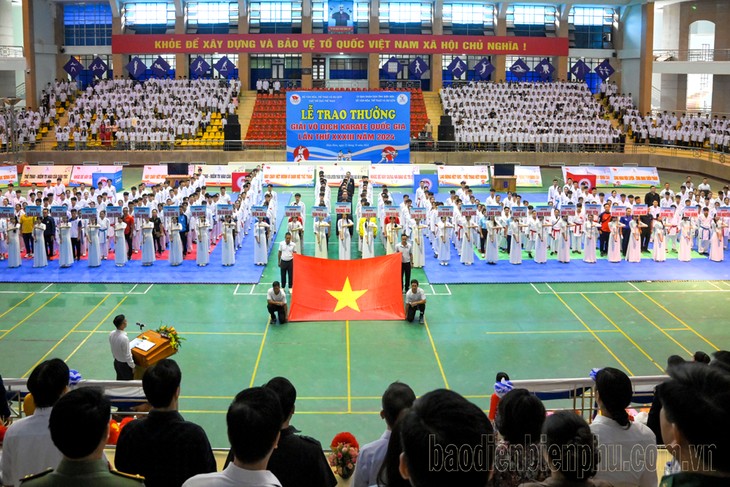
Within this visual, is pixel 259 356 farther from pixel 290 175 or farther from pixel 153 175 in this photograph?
pixel 153 175

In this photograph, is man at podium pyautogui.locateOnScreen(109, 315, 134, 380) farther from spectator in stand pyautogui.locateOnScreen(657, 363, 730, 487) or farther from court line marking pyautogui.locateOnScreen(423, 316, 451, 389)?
spectator in stand pyautogui.locateOnScreen(657, 363, 730, 487)

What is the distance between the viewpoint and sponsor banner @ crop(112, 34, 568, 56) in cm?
4647

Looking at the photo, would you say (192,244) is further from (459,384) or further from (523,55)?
(523,55)

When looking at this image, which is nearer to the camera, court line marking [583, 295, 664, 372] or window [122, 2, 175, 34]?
court line marking [583, 295, 664, 372]

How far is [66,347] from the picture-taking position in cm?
1351

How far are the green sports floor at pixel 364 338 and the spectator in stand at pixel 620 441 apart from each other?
17.6 ft

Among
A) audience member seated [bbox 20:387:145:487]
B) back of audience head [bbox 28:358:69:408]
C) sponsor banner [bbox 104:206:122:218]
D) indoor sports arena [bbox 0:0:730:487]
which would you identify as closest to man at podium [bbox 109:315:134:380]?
indoor sports arena [bbox 0:0:730:487]

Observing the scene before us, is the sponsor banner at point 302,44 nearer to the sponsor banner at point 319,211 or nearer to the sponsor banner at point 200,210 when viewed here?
the sponsor banner at point 200,210

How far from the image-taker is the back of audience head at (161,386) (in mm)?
4688

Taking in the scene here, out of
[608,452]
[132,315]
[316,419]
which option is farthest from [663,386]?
[132,315]

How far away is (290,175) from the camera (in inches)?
1300

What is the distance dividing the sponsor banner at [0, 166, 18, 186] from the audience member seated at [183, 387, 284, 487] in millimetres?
31994

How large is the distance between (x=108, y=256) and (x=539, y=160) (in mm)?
24730

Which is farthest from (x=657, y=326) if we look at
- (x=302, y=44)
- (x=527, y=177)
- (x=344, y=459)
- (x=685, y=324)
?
(x=302, y=44)
